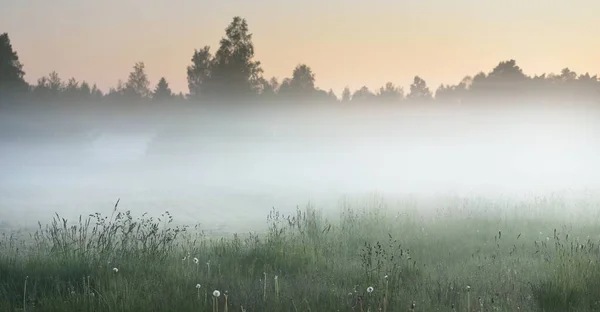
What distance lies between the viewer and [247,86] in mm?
52562

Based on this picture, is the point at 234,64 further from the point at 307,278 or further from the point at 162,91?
the point at 307,278

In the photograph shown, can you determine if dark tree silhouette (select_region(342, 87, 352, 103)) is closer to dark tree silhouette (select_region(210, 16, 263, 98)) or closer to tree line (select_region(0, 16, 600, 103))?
tree line (select_region(0, 16, 600, 103))

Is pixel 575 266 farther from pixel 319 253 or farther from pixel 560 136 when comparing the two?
pixel 560 136

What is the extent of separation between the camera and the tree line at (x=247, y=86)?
51406mm

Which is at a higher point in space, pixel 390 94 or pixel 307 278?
pixel 390 94

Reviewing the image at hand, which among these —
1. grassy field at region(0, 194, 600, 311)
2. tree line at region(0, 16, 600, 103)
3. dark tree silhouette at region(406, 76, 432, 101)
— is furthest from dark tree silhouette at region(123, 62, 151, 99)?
grassy field at region(0, 194, 600, 311)

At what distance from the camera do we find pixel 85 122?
71.3 meters

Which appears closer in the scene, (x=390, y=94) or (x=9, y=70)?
(x=9, y=70)

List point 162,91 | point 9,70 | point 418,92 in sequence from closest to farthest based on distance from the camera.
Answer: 1. point 9,70
2. point 162,91
3. point 418,92

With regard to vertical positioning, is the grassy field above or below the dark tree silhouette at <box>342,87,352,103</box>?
below

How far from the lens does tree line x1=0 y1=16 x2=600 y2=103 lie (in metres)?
51.4

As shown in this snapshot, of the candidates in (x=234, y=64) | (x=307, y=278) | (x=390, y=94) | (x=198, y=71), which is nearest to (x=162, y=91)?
(x=198, y=71)

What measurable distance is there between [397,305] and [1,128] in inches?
3223

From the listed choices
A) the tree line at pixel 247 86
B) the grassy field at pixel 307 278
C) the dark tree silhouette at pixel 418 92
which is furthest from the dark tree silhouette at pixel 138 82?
the grassy field at pixel 307 278
